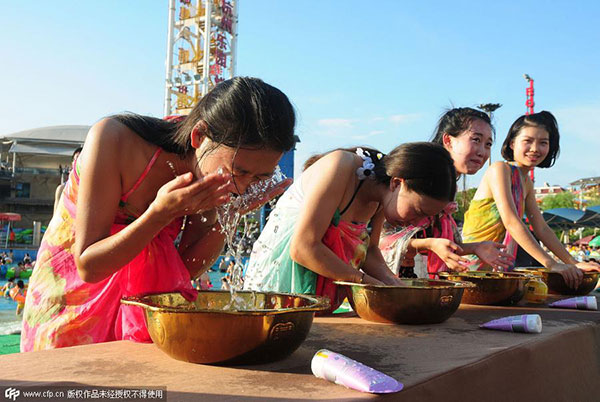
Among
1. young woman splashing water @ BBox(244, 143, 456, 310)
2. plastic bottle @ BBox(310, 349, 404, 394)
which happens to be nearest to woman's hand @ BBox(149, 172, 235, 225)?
plastic bottle @ BBox(310, 349, 404, 394)

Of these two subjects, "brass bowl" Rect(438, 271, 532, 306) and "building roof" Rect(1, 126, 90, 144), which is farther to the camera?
"building roof" Rect(1, 126, 90, 144)

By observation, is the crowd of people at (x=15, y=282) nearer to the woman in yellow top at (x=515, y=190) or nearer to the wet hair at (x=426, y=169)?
the woman in yellow top at (x=515, y=190)

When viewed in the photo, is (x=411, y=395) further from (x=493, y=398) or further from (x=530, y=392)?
(x=530, y=392)

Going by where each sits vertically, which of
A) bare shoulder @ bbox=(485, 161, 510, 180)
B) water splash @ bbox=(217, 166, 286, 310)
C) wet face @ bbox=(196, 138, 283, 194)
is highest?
bare shoulder @ bbox=(485, 161, 510, 180)

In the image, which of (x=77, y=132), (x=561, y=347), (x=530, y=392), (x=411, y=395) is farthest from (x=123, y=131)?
(x=77, y=132)

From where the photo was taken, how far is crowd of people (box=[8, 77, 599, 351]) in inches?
55.1

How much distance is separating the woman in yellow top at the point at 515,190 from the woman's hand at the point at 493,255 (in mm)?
670

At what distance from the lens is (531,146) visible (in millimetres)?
3318

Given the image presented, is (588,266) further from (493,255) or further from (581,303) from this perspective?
(493,255)

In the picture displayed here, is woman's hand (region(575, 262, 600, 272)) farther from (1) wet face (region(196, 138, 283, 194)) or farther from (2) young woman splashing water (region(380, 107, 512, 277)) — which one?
(1) wet face (region(196, 138, 283, 194))

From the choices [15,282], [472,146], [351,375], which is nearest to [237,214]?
[351,375]

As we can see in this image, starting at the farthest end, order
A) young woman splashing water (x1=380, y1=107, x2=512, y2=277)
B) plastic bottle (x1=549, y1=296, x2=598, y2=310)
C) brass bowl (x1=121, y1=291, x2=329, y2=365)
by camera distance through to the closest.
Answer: young woman splashing water (x1=380, y1=107, x2=512, y2=277) → plastic bottle (x1=549, y1=296, x2=598, y2=310) → brass bowl (x1=121, y1=291, x2=329, y2=365)

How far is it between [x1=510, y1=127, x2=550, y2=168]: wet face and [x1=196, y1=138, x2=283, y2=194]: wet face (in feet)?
7.94

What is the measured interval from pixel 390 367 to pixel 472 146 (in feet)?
7.34
